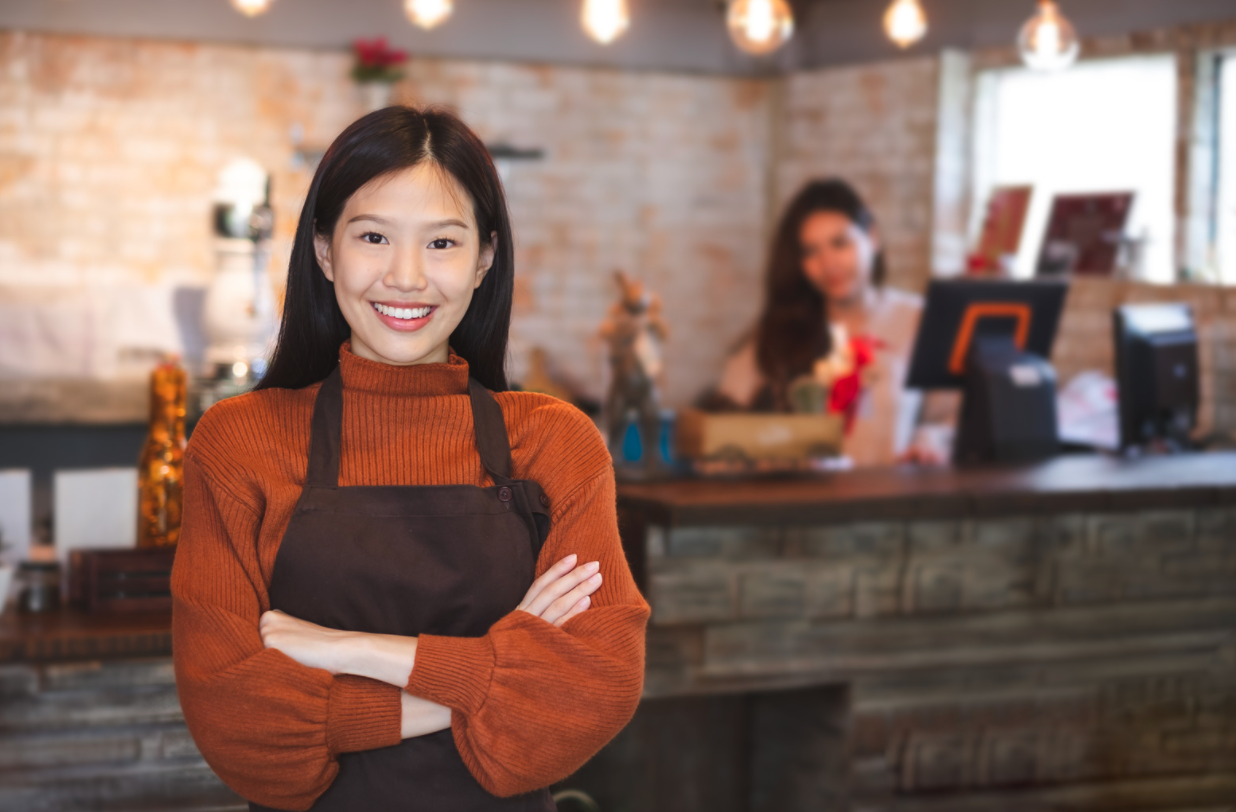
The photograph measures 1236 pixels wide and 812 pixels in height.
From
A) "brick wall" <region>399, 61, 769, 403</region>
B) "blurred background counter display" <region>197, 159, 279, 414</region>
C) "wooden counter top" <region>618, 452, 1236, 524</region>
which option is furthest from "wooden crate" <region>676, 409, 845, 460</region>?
"brick wall" <region>399, 61, 769, 403</region>

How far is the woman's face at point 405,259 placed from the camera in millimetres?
1357

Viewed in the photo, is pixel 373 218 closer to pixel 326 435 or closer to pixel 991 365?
pixel 326 435

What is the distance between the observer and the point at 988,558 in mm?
2945

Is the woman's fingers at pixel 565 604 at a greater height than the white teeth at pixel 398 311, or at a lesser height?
lesser

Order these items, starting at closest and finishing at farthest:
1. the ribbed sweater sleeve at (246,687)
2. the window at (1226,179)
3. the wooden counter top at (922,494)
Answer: the ribbed sweater sleeve at (246,687) → the wooden counter top at (922,494) → the window at (1226,179)

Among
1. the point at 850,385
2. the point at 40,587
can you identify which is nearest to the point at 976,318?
the point at 850,385

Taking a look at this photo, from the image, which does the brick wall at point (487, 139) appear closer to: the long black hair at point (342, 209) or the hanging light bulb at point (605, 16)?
the hanging light bulb at point (605, 16)

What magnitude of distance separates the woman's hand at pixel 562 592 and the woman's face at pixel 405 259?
0.29 meters

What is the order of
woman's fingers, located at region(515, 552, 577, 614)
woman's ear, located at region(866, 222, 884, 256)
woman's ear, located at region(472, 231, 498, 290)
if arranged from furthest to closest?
woman's ear, located at region(866, 222, 884, 256) → woman's ear, located at region(472, 231, 498, 290) → woman's fingers, located at region(515, 552, 577, 614)

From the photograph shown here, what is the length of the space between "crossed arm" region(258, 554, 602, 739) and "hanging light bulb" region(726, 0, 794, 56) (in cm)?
253

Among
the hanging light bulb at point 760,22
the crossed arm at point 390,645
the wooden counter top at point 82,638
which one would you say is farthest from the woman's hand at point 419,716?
the hanging light bulb at point 760,22

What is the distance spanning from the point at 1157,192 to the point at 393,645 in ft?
16.2

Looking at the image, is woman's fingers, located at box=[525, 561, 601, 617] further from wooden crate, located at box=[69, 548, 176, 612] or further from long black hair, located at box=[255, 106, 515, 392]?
wooden crate, located at box=[69, 548, 176, 612]

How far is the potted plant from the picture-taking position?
585cm
